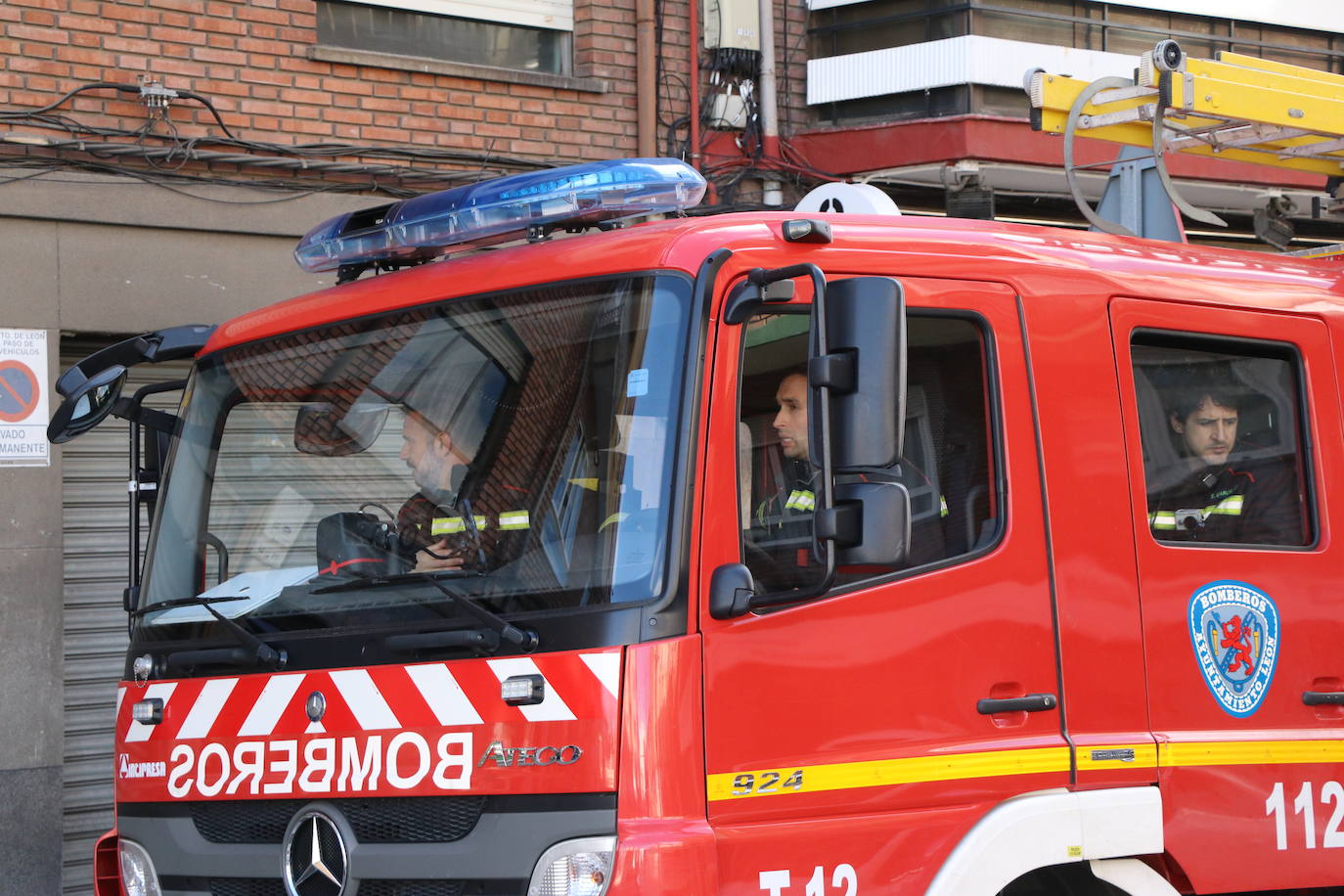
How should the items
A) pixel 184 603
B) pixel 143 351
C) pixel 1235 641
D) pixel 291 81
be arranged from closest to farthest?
pixel 1235 641, pixel 184 603, pixel 143 351, pixel 291 81

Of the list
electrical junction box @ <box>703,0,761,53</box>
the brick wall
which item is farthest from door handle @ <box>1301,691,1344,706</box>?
electrical junction box @ <box>703,0,761,53</box>

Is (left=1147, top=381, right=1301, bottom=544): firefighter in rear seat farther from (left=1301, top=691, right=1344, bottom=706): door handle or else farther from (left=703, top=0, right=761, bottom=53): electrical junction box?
(left=703, top=0, right=761, bottom=53): electrical junction box

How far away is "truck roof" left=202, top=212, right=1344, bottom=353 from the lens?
380 cm

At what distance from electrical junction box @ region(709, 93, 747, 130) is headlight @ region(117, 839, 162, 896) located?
630 cm

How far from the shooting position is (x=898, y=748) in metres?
3.72

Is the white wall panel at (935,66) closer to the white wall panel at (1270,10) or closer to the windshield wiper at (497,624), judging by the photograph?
the white wall panel at (1270,10)

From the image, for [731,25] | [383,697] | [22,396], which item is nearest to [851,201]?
[383,697]

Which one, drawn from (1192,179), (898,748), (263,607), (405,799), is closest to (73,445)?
(263,607)

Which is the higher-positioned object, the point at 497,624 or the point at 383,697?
the point at 497,624

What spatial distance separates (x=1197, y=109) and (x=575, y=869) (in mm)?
3173

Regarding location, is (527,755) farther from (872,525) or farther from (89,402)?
(89,402)

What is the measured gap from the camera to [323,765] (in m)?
3.81

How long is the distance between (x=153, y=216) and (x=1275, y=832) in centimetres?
594

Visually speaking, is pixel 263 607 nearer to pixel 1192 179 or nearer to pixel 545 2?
pixel 545 2
